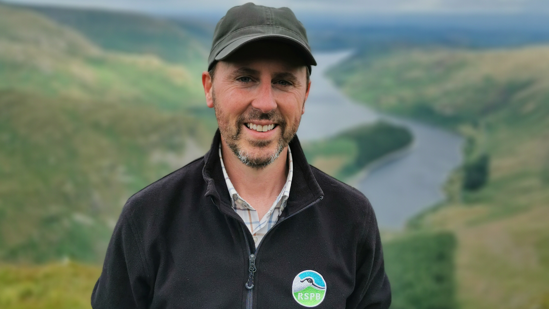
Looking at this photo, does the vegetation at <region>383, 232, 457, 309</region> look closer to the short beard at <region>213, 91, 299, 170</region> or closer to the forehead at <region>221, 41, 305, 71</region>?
the short beard at <region>213, 91, 299, 170</region>

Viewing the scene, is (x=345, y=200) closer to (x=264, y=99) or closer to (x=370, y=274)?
(x=370, y=274)

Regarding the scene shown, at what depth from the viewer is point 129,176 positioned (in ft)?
24.7

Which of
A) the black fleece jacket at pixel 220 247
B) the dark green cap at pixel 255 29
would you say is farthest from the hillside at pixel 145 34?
the black fleece jacket at pixel 220 247

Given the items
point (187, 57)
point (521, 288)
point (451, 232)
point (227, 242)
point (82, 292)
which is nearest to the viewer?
point (227, 242)

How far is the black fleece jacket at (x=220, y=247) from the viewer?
60.3 inches

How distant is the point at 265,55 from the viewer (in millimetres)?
1551

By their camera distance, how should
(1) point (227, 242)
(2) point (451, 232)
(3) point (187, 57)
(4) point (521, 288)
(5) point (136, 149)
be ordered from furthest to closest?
(3) point (187, 57), (5) point (136, 149), (2) point (451, 232), (4) point (521, 288), (1) point (227, 242)

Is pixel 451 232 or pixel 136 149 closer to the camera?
pixel 451 232

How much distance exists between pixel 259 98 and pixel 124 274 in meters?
0.71

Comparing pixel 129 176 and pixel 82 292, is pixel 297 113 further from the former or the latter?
pixel 129 176

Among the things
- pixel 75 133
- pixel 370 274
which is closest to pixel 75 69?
pixel 75 133

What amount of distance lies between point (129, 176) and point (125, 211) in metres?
6.14

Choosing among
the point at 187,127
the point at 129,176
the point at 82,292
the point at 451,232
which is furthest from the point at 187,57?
the point at 451,232

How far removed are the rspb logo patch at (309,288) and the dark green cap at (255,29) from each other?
657mm
